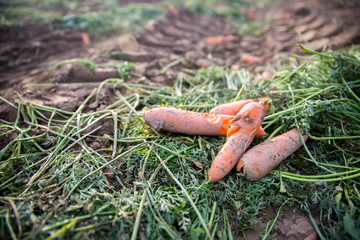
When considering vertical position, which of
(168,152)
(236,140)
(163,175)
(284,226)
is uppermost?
(236,140)

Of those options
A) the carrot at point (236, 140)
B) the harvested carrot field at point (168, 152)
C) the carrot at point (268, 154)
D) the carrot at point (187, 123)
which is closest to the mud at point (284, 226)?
the harvested carrot field at point (168, 152)

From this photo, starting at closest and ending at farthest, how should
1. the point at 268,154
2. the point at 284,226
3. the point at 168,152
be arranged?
1. the point at 284,226
2. the point at 268,154
3. the point at 168,152

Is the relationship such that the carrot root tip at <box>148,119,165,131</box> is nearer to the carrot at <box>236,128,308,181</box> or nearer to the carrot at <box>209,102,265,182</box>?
the carrot at <box>209,102,265,182</box>

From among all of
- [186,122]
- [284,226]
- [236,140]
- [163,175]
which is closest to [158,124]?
[186,122]

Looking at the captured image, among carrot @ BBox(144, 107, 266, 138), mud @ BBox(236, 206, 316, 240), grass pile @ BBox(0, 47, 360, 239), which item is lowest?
mud @ BBox(236, 206, 316, 240)

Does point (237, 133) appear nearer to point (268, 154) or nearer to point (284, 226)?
point (268, 154)

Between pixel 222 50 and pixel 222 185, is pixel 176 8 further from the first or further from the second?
pixel 222 185

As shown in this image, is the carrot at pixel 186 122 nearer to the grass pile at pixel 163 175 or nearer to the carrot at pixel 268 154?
the grass pile at pixel 163 175

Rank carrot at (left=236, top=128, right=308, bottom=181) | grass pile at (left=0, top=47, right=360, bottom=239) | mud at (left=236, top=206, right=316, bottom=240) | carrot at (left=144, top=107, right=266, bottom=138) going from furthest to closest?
carrot at (left=144, top=107, right=266, bottom=138) → carrot at (left=236, top=128, right=308, bottom=181) → mud at (left=236, top=206, right=316, bottom=240) → grass pile at (left=0, top=47, right=360, bottom=239)

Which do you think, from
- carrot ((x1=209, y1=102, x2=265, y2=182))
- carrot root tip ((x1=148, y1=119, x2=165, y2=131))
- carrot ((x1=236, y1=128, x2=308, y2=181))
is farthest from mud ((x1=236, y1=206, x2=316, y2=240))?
carrot root tip ((x1=148, y1=119, x2=165, y2=131))
